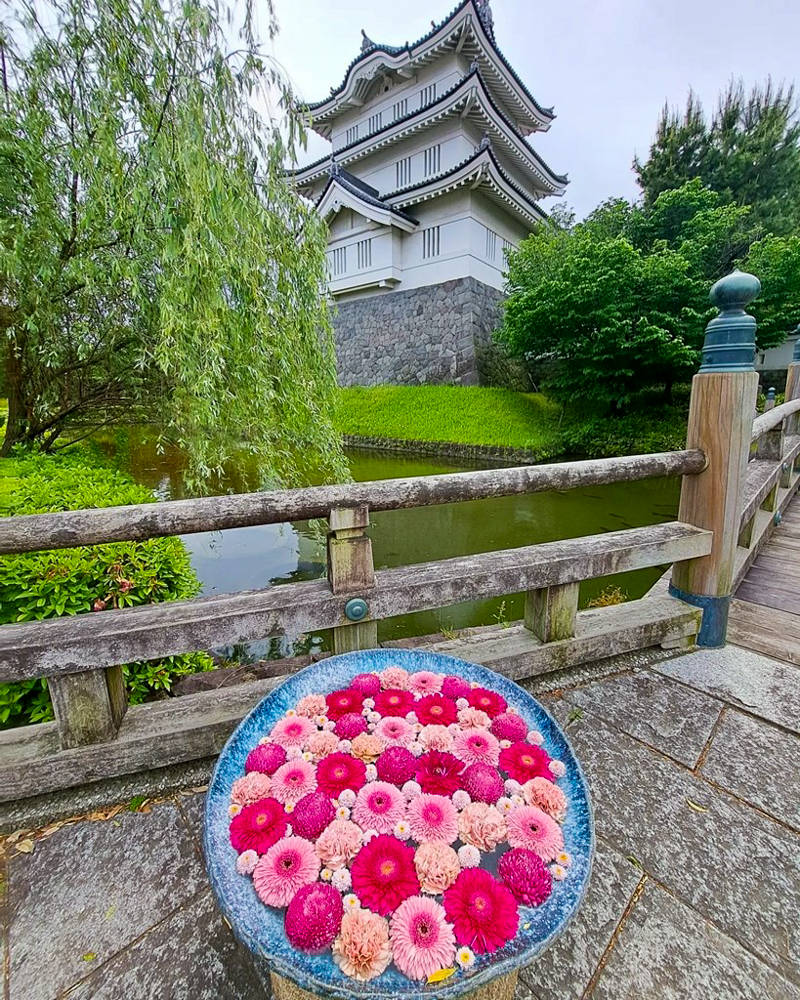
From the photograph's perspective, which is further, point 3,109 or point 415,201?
point 415,201

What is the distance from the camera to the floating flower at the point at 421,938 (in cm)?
57

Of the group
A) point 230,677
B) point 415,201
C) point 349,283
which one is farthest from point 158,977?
point 349,283

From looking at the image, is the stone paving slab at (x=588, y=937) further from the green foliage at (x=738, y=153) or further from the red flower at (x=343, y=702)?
the green foliage at (x=738, y=153)

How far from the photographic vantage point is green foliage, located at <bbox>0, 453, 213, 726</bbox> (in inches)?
62.2

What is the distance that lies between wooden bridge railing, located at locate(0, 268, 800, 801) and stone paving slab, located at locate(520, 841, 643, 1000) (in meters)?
0.66

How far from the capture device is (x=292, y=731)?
35.8 inches

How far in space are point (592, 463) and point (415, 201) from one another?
14.2 metres

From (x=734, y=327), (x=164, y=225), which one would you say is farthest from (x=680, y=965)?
(x=164, y=225)

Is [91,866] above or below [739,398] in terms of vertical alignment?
below

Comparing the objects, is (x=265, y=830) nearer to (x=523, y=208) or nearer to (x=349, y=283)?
(x=523, y=208)


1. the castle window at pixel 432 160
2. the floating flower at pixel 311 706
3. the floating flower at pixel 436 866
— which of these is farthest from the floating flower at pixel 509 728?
the castle window at pixel 432 160

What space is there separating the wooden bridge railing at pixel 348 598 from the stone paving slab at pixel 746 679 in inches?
4.1

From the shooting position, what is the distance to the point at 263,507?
1.27m

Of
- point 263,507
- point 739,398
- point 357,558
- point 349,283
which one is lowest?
point 357,558
